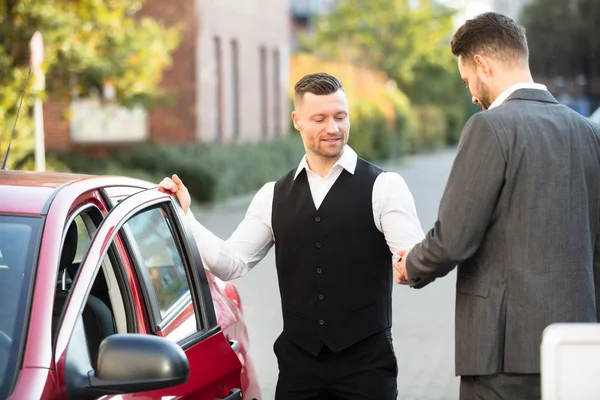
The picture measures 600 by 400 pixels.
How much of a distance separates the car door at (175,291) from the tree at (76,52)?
918 cm

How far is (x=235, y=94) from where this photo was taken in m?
31.3

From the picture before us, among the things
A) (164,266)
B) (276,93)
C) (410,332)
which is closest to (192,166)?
(276,93)

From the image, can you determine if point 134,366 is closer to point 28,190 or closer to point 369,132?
point 28,190

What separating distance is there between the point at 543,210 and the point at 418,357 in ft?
18.8

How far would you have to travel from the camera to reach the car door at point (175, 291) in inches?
150

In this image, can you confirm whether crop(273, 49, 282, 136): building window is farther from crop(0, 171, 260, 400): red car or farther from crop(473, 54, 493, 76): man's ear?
crop(473, 54, 493, 76): man's ear

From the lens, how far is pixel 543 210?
372 centimetres

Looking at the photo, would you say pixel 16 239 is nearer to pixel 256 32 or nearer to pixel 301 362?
pixel 301 362

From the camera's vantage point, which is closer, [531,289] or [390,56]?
[531,289]

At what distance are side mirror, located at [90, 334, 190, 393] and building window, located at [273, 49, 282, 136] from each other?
1269 inches

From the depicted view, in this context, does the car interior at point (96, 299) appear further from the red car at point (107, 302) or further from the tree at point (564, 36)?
the tree at point (564, 36)

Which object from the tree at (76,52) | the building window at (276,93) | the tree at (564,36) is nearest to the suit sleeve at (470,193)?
the tree at (76,52)

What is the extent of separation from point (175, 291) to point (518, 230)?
4.46 feet

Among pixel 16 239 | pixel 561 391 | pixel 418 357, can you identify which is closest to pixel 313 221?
pixel 16 239
